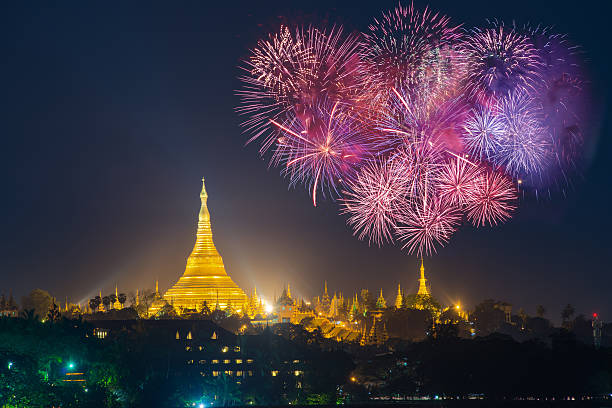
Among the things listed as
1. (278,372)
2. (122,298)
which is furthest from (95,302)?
(278,372)

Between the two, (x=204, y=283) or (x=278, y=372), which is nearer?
(x=278, y=372)

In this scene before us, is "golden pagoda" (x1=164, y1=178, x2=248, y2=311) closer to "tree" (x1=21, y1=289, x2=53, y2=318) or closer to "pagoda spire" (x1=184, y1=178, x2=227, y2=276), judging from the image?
"pagoda spire" (x1=184, y1=178, x2=227, y2=276)

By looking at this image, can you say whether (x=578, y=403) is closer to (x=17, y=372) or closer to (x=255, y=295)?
(x=17, y=372)

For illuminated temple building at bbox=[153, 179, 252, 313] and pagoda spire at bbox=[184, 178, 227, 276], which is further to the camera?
pagoda spire at bbox=[184, 178, 227, 276]

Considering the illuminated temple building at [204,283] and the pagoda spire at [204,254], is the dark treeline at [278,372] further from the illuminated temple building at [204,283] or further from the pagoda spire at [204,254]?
the pagoda spire at [204,254]

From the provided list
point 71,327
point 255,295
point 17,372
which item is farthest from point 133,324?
point 255,295

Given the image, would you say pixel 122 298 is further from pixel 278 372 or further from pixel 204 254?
pixel 278 372

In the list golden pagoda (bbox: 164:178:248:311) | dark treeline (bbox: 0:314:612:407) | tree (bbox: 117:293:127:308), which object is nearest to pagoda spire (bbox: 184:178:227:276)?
golden pagoda (bbox: 164:178:248:311)

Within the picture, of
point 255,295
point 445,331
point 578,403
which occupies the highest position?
point 255,295
